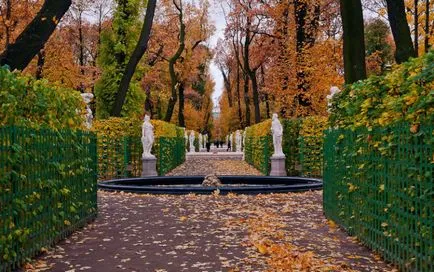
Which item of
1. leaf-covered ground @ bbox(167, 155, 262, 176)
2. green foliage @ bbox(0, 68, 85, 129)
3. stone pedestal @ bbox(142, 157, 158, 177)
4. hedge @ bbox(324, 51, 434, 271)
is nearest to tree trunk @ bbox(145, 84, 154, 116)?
leaf-covered ground @ bbox(167, 155, 262, 176)

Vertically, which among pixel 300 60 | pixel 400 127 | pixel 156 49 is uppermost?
pixel 156 49

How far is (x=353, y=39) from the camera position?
43.7 ft

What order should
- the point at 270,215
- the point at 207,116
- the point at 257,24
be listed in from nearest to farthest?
the point at 270,215, the point at 257,24, the point at 207,116

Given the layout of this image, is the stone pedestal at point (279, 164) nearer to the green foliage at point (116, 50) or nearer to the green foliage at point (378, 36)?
the green foliage at point (116, 50)

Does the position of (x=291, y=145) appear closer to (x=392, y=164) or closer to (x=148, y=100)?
(x=392, y=164)

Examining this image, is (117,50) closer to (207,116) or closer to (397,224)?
(397,224)

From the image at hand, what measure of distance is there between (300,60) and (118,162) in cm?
1246

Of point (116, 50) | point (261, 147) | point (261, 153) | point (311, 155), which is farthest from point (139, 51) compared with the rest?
point (116, 50)

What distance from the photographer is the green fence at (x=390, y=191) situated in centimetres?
526

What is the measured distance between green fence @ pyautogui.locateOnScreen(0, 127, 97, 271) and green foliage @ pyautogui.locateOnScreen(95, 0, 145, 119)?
81.5 ft

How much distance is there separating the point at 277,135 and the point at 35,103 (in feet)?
54.3

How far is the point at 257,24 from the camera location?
37156mm

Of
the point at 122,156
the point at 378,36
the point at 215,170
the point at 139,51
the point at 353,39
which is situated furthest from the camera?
the point at 378,36

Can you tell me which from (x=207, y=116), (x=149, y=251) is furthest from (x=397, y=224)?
(x=207, y=116)
